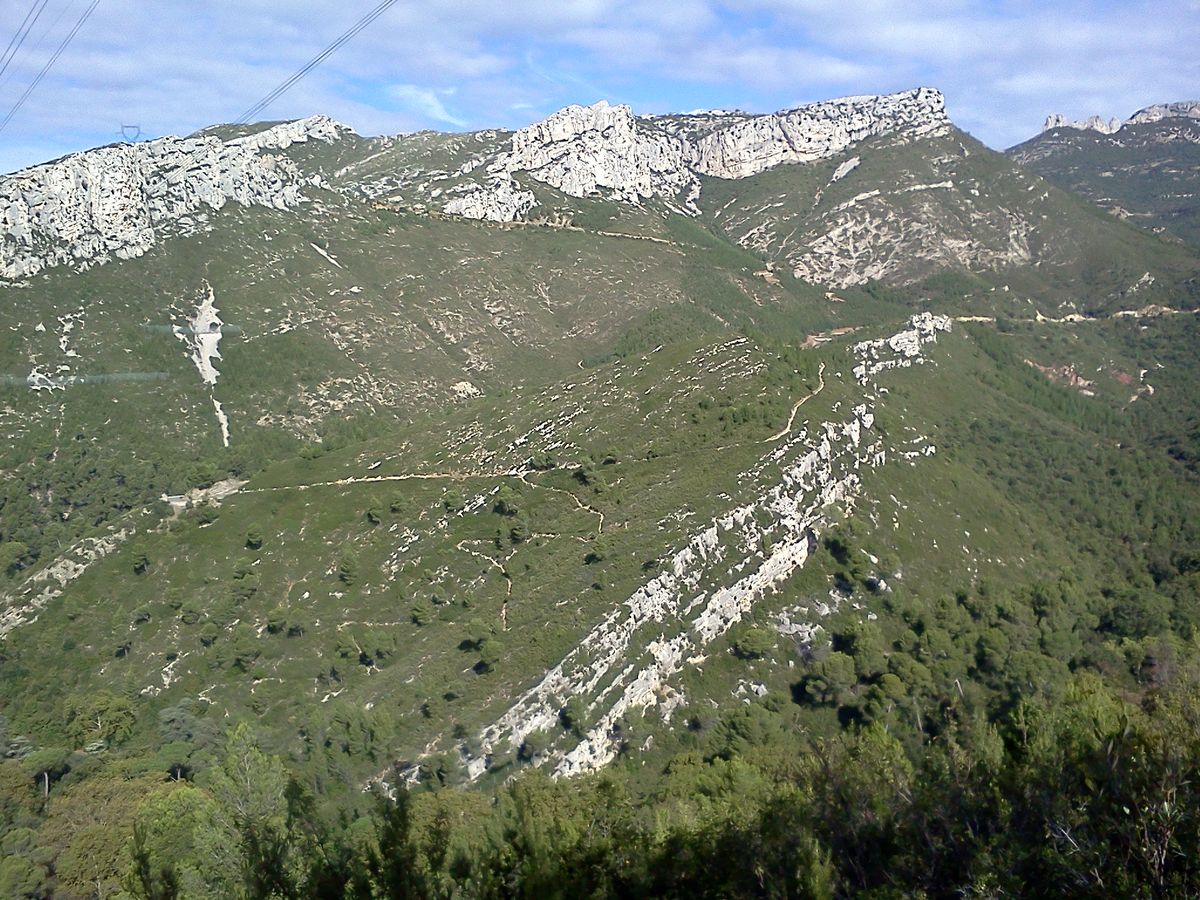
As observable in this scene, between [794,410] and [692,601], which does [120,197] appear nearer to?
[794,410]

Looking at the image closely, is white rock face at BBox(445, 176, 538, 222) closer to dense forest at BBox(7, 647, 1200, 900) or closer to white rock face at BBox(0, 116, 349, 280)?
white rock face at BBox(0, 116, 349, 280)

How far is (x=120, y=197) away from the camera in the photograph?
4628 inches

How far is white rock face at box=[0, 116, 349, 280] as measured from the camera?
106750 millimetres

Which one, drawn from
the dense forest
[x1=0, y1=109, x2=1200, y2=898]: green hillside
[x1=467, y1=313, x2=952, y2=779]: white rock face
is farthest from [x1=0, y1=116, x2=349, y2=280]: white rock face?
[x1=467, y1=313, x2=952, y2=779]: white rock face

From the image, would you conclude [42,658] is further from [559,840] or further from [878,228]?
[878,228]

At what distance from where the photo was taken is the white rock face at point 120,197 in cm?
10675

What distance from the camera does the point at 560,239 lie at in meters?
166

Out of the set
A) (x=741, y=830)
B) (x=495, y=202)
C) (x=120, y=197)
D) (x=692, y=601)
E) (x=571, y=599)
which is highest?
(x=495, y=202)

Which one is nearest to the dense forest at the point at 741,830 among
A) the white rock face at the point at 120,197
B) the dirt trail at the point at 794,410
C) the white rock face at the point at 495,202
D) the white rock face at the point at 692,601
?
the white rock face at the point at 692,601

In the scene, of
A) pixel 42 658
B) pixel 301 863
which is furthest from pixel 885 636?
pixel 42 658

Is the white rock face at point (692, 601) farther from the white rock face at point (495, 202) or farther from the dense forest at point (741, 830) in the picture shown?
the white rock face at point (495, 202)

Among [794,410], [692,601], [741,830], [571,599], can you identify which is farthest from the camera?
[794,410]

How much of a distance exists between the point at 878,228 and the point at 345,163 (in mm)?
132934

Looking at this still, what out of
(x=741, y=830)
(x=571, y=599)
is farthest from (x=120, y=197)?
(x=741, y=830)
